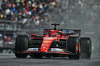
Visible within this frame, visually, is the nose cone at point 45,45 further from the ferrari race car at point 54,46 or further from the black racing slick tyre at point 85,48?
the black racing slick tyre at point 85,48

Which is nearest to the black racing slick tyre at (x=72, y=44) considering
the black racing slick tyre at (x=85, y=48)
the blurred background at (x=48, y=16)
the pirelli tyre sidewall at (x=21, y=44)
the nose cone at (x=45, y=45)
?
the nose cone at (x=45, y=45)

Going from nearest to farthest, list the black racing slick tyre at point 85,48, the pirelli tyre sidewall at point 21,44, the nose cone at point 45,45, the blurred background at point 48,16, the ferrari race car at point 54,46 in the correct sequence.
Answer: the nose cone at point 45,45, the ferrari race car at point 54,46, the pirelli tyre sidewall at point 21,44, the black racing slick tyre at point 85,48, the blurred background at point 48,16

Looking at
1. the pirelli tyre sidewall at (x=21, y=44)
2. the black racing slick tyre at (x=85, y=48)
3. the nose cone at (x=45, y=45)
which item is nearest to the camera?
the nose cone at (x=45, y=45)

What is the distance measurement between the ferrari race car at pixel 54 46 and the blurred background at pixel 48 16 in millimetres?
15078

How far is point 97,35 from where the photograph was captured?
34.3m

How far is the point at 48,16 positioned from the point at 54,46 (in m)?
21.4

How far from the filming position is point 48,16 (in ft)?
112

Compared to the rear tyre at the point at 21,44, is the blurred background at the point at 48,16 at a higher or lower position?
higher

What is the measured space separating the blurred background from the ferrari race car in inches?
594

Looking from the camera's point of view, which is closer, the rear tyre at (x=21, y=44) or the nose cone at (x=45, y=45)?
the nose cone at (x=45, y=45)

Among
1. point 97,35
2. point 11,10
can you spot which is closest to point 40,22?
point 11,10

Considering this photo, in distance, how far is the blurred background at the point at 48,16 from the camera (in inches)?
1214

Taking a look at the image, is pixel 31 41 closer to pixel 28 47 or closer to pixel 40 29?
pixel 28 47

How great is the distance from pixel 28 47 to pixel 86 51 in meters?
2.61
